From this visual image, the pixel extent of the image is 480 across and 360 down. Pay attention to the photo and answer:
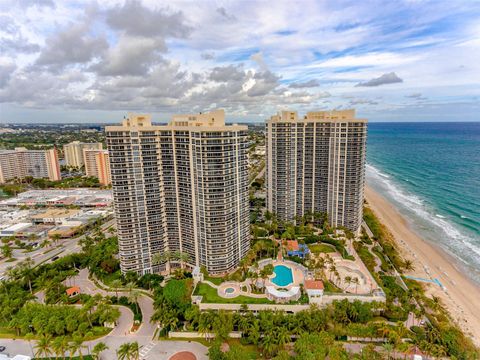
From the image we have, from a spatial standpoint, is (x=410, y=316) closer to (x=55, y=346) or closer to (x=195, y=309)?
(x=195, y=309)

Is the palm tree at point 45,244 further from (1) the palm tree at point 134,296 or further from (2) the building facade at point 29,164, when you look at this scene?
(2) the building facade at point 29,164

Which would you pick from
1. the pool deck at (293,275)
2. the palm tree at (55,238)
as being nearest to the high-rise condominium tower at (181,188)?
the pool deck at (293,275)

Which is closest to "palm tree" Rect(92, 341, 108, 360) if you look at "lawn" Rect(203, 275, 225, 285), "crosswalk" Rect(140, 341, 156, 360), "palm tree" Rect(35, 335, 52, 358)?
"crosswalk" Rect(140, 341, 156, 360)

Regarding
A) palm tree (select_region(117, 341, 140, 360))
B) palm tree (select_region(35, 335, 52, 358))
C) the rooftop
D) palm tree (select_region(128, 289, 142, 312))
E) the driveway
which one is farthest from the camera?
palm tree (select_region(128, 289, 142, 312))

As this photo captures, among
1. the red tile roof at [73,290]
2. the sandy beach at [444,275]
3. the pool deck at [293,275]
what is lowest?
the sandy beach at [444,275]

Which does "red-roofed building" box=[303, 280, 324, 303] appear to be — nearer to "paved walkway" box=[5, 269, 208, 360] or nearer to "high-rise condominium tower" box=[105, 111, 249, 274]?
"high-rise condominium tower" box=[105, 111, 249, 274]

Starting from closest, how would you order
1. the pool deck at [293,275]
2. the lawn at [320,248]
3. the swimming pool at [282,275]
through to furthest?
the pool deck at [293,275] < the swimming pool at [282,275] < the lawn at [320,248]

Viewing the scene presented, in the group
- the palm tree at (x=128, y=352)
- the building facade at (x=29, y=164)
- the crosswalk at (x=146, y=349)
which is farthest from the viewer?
the building facade at (x=29, y=164)
